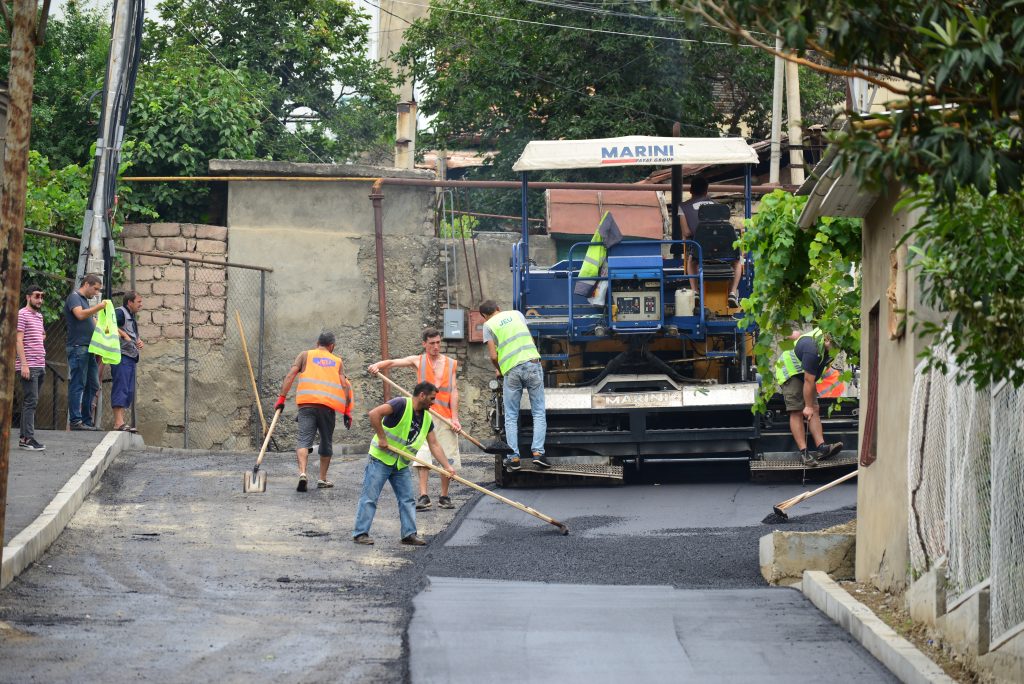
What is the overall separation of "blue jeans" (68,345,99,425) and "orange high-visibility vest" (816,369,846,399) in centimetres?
737

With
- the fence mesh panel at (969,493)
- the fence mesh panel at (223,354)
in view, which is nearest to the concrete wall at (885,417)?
the fence mesh panel at (969,493)

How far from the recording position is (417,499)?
13.2 meters

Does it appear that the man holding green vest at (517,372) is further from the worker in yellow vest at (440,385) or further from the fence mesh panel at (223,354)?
the fence mesh panel at (223,354)

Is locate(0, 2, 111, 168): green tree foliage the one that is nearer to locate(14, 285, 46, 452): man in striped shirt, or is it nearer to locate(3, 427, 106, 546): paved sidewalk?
locate(14, 285, 46, 452): man in striped shirt

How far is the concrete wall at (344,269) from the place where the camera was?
64.7 feet

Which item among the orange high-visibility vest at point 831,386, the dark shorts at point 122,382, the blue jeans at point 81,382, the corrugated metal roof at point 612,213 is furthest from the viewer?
the corrugated metal roof at point 612,213

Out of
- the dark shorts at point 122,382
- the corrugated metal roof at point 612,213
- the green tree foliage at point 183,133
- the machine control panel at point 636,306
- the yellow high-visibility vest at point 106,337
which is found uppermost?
the green tree foliage at point 183,133

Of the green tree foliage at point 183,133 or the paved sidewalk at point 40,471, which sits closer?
the paved sidewalk at point 40,471

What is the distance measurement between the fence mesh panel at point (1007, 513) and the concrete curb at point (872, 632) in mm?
359

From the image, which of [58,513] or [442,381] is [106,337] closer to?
[442,381]

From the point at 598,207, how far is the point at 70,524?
37.9 ft

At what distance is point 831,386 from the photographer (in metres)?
14.4

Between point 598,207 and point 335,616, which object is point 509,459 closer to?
point 335,616

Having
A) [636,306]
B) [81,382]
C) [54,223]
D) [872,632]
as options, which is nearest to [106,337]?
[81,382]
